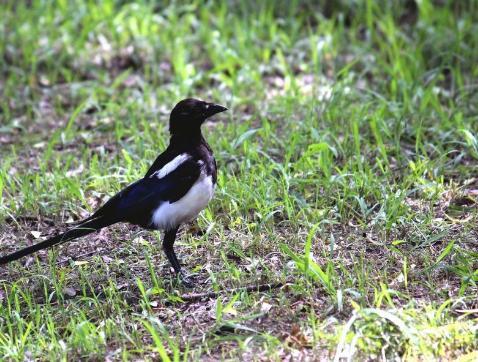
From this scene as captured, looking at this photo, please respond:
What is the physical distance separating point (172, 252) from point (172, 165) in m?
0.45

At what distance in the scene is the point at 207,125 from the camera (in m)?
6.49

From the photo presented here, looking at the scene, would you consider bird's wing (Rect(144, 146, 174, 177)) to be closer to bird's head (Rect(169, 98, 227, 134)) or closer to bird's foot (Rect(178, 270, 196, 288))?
bird's head (Rect(169, 98, 227, 134))

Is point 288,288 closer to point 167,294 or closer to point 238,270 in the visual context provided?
point 238,270

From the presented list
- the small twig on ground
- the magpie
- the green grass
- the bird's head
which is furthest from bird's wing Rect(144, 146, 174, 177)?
the small twig on ground

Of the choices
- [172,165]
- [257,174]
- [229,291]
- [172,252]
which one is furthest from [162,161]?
[257,174]

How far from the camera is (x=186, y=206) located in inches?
175

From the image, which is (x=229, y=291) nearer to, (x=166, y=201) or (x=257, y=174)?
(x=166, y=201)

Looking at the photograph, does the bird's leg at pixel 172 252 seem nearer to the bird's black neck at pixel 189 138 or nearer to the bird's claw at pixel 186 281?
the bird's claw at pixel 186 281

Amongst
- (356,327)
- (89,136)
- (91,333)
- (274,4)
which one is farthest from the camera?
(274,4)

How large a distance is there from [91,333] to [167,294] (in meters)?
0.52

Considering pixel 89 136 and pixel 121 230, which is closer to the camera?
pixel 121 230

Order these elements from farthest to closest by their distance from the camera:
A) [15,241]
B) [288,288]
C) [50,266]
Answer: [15,241] → [50,266] → [288,288]

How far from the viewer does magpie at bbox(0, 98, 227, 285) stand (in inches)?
174

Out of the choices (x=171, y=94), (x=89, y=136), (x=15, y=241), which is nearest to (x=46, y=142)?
(x=89, y=136)
